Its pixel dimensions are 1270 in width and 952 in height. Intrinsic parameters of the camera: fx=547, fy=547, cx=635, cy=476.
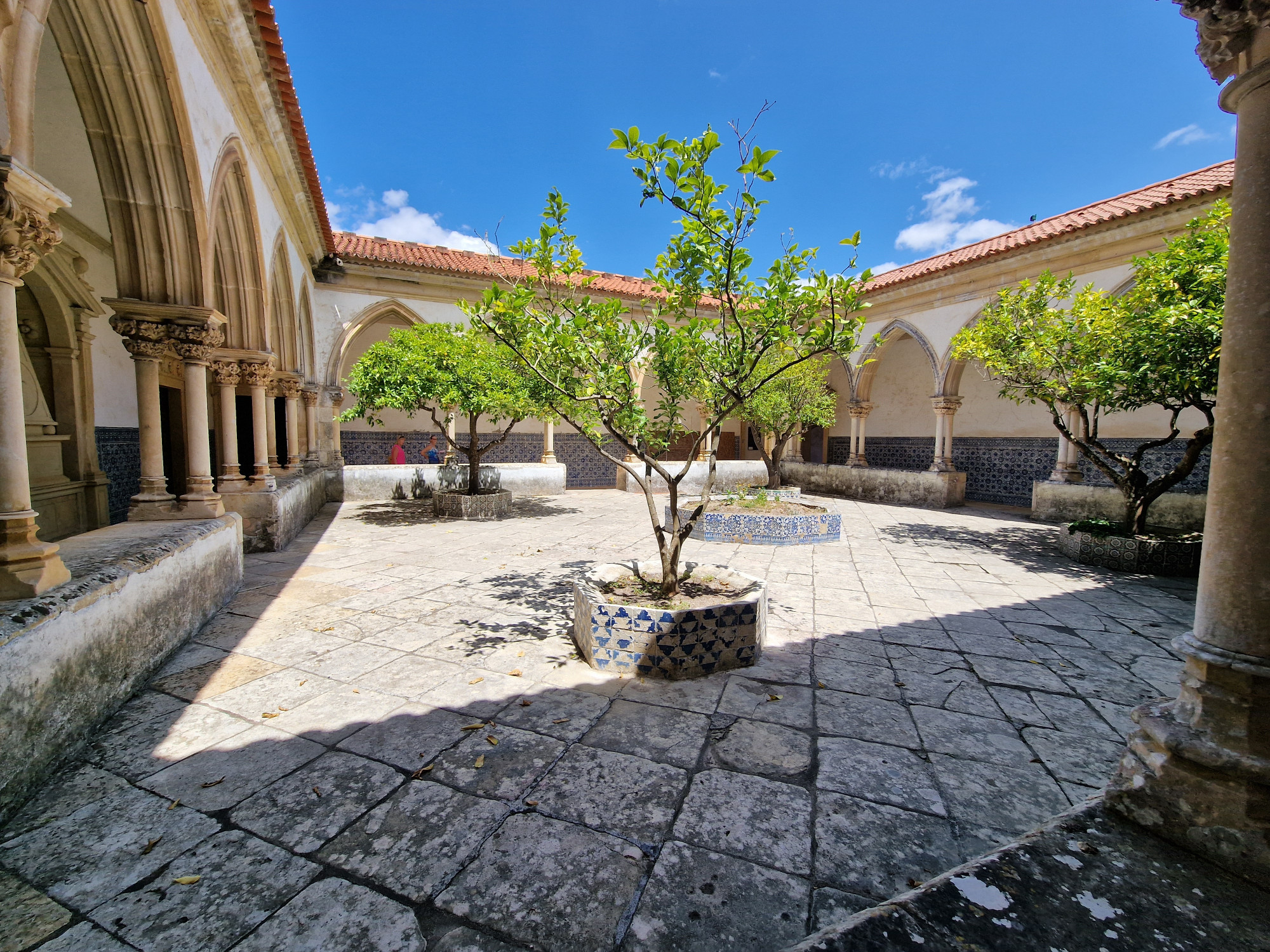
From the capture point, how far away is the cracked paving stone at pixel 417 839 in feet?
5.90

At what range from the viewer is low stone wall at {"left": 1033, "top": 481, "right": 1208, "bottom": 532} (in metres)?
8.16

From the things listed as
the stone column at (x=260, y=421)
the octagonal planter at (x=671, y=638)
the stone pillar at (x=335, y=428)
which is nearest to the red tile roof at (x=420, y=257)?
the stone pillar at (x=335, y=428)

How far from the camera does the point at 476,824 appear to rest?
2037 millimetres

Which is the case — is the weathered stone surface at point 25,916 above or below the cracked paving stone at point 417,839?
below

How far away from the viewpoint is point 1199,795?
160cm

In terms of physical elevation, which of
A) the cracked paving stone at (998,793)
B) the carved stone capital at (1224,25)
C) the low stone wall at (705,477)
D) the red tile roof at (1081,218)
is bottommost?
the cracked paving stone at (998,793)

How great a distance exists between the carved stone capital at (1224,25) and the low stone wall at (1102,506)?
801 cm

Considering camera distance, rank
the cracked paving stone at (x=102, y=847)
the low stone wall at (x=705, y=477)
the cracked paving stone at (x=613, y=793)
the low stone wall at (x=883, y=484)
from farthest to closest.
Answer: the low stone wall at (x=705, y=477), the low stone wall at (x=883, y=484), the cracked paving stone at (x=613, y=793), the cracked paving stone at (x=102, y=847)

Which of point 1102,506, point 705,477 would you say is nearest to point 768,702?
point 1102,506

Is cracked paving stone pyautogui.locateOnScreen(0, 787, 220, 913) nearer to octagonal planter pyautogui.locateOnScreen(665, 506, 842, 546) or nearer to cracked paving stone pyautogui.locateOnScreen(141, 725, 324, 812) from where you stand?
cracked paving stone pyautogui.locateOnScreen(141, 725, 324, 812)

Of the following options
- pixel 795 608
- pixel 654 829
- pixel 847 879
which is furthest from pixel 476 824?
pixel 795 608

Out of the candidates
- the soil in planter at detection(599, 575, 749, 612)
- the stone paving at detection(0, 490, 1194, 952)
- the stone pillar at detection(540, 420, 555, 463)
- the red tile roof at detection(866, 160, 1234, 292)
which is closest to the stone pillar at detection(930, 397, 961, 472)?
the red tile roof at detection(866, 160, 1234, 292)

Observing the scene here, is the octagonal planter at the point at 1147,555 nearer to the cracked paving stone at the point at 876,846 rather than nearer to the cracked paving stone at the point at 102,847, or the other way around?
the cracked paving stone at the point at 876,846

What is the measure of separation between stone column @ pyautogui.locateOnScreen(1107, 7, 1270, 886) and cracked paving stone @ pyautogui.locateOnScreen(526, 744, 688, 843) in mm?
1505
